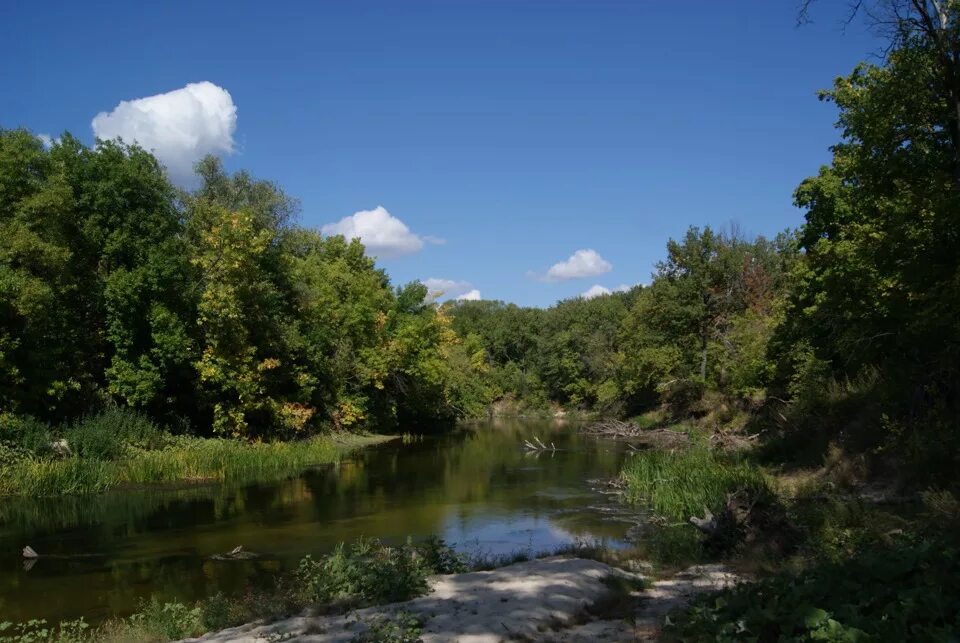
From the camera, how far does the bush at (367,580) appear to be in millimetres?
9180

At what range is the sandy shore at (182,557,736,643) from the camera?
7.18m

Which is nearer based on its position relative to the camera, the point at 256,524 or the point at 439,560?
the point at 439,560

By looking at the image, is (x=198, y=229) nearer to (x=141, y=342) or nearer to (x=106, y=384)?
(x=141, y=342)

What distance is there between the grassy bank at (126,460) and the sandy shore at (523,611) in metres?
17.3

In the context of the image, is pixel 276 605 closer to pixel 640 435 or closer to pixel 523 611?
pixel 523 611

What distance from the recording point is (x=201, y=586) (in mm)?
13617

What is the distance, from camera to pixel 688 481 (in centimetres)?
1980

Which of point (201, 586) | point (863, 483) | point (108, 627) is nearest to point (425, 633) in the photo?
point (108, 627)

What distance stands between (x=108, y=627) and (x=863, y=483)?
16.1m

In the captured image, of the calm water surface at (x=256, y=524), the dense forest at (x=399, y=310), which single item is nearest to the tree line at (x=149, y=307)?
the dense forest at (x=399, y=310)

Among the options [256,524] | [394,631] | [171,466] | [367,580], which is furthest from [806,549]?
[171,466]

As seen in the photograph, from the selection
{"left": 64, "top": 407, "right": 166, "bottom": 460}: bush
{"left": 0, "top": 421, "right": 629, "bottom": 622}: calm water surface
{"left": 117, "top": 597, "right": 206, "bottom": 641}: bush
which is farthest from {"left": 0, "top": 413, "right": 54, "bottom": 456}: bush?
{"left": 117, "top": 597, "right": 206, "bottom": 641}: bush

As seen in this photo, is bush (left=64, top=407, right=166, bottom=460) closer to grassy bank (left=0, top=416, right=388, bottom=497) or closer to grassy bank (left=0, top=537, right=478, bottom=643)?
grassy bank (left=0, top=416, right=388, bottom=497)

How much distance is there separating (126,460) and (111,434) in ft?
3.81
